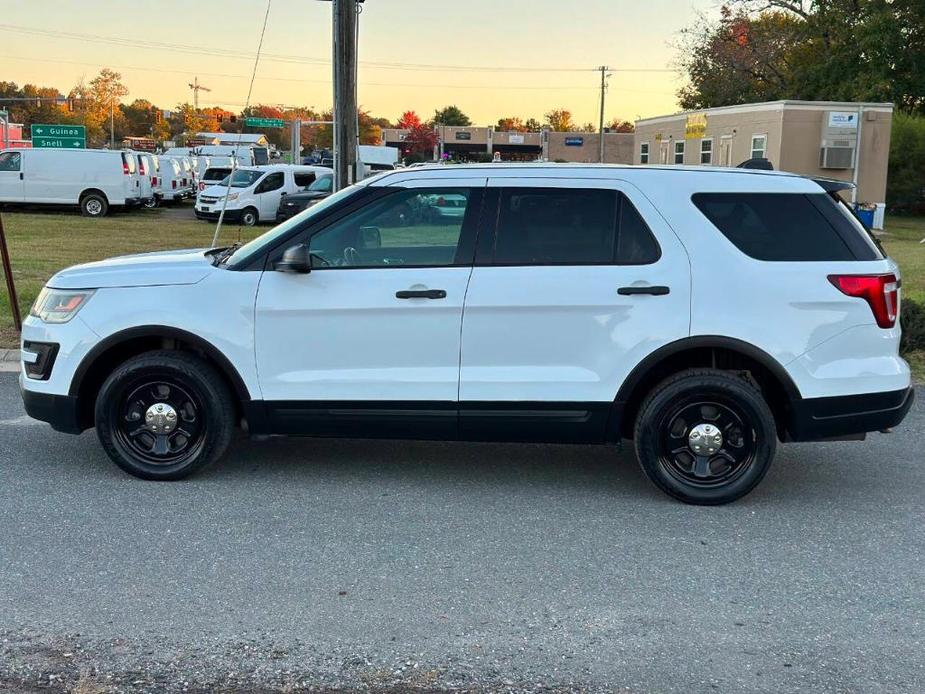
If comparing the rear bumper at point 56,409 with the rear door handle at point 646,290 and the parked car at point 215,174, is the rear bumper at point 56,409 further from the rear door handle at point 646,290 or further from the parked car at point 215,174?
the parked car at point 215,174

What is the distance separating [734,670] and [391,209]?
293cm

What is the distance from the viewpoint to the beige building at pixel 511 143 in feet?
305

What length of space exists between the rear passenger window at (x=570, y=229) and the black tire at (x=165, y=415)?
5.75ft

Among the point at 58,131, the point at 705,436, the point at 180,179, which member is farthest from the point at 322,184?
the point at 705,436

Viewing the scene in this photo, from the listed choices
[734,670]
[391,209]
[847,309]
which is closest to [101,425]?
[391,209]

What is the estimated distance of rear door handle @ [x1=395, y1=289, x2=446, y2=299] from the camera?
5.01 metres

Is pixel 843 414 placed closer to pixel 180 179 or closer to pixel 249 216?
pixel 249 216

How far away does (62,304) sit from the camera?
5.30 meters

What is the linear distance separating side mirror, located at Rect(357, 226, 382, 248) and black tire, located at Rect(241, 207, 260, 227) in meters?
21.8

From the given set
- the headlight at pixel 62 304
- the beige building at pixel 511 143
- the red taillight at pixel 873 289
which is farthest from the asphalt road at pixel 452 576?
the beige building at pixel 511 143

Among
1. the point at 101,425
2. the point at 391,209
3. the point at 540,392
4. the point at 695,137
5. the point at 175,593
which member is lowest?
the point at 175,593

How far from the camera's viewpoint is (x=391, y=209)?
5.18m

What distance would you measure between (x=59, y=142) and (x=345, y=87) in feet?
96.5

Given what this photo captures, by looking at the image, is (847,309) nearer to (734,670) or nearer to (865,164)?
(734,670)
